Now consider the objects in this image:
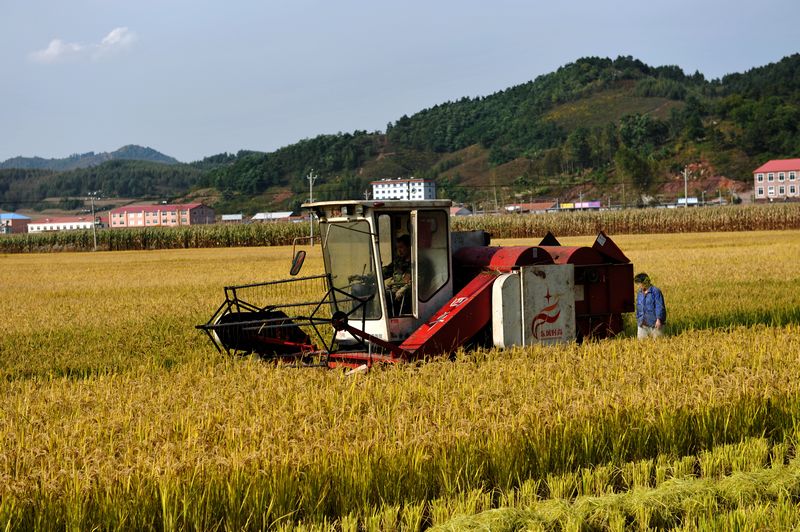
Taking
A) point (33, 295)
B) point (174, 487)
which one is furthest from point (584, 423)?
point (33, 295)

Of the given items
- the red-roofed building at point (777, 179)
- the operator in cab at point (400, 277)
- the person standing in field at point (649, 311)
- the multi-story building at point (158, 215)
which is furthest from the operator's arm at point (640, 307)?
the multi-story building at point (158, 215)

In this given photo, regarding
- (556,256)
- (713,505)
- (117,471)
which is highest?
(556,256)

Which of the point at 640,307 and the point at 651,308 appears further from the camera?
the point at 640,307

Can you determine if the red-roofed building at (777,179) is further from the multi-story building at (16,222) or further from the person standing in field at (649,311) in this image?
the multi-story building at (16,222)

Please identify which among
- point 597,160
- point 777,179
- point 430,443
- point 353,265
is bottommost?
point 430,443

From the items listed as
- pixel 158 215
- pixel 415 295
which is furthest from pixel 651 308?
pixel 158 215

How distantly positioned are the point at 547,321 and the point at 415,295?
175 centimetres

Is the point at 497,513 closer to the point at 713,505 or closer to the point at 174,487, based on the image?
the point at 713,505

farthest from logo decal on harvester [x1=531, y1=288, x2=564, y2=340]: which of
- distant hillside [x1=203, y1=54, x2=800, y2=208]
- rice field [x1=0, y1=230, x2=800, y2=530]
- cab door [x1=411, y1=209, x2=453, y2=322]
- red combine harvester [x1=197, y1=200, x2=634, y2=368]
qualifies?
distant hillside [x1=203, y1=54, x2=800, y2=208]

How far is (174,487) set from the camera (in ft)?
18.0

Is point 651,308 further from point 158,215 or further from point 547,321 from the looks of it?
point 158,215

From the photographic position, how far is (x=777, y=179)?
124250 mm

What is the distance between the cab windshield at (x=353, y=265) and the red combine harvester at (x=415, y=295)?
1cm

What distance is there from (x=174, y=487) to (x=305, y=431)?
55.7 inches
